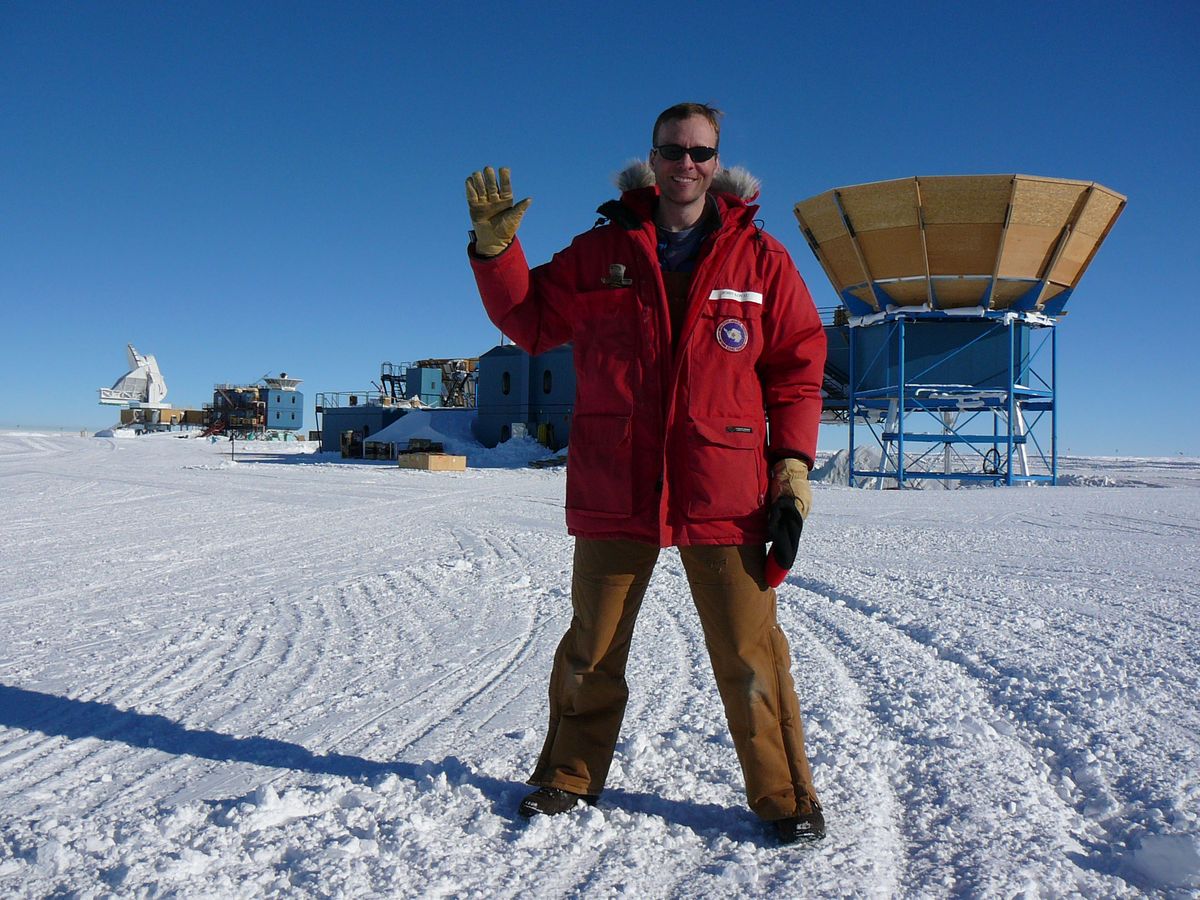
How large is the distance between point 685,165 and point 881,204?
16168 millimetres

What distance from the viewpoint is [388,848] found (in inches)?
77.4

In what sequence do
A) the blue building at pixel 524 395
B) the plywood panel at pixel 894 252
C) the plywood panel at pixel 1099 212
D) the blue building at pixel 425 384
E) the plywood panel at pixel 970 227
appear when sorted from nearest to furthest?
1. the plywood panel at pixel 970 227
2. the plywood panel at pixel 1099 212
3. the plywood panel at pixel 894 252
4. the blue building at pixel 524 395
5. the blue building at pixel 425 384

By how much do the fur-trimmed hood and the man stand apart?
0.03 m

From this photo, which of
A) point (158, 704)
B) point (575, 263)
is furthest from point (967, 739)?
point (158, 704)

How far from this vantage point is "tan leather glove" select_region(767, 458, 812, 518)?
2066 mm

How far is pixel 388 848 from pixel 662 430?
1219 millimetres

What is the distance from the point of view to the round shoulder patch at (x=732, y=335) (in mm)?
2098

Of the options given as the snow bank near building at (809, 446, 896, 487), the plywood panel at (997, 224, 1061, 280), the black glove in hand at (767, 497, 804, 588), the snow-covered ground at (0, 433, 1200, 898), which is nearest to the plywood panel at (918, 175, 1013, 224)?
the plywood panel at (997, 224, 1061, 280)

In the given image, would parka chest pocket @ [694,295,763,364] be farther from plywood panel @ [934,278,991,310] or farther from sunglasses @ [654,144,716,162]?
plywood panel @ [934,278,991,310]

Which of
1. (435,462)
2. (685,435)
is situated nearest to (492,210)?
(685,435)

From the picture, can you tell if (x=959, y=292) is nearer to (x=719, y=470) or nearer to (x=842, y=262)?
(x=842, y=262)

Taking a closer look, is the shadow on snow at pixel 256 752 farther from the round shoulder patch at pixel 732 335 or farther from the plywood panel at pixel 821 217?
the plywood panel at pixel 821 217

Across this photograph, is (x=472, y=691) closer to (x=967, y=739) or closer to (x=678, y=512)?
(x=678, y=512)

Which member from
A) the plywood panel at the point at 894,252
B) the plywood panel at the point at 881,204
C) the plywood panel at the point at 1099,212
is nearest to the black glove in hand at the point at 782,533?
the plywood panel at the point at 881,204
